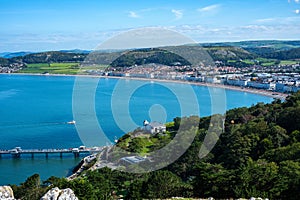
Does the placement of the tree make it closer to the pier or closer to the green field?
the pier

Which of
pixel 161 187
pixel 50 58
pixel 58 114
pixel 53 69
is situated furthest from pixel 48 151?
pixel 50 58

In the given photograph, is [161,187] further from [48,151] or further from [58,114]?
[58,114]

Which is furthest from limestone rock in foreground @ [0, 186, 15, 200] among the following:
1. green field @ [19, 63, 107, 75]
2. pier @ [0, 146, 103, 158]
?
green field @ [19, 63, 107, 75]

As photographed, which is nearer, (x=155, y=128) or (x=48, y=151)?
(x=48, y=151)

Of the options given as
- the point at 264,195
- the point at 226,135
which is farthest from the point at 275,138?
the point at 264,195

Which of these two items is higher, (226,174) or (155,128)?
(226,174)

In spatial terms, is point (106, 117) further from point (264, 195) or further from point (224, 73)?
point (224, 73)
